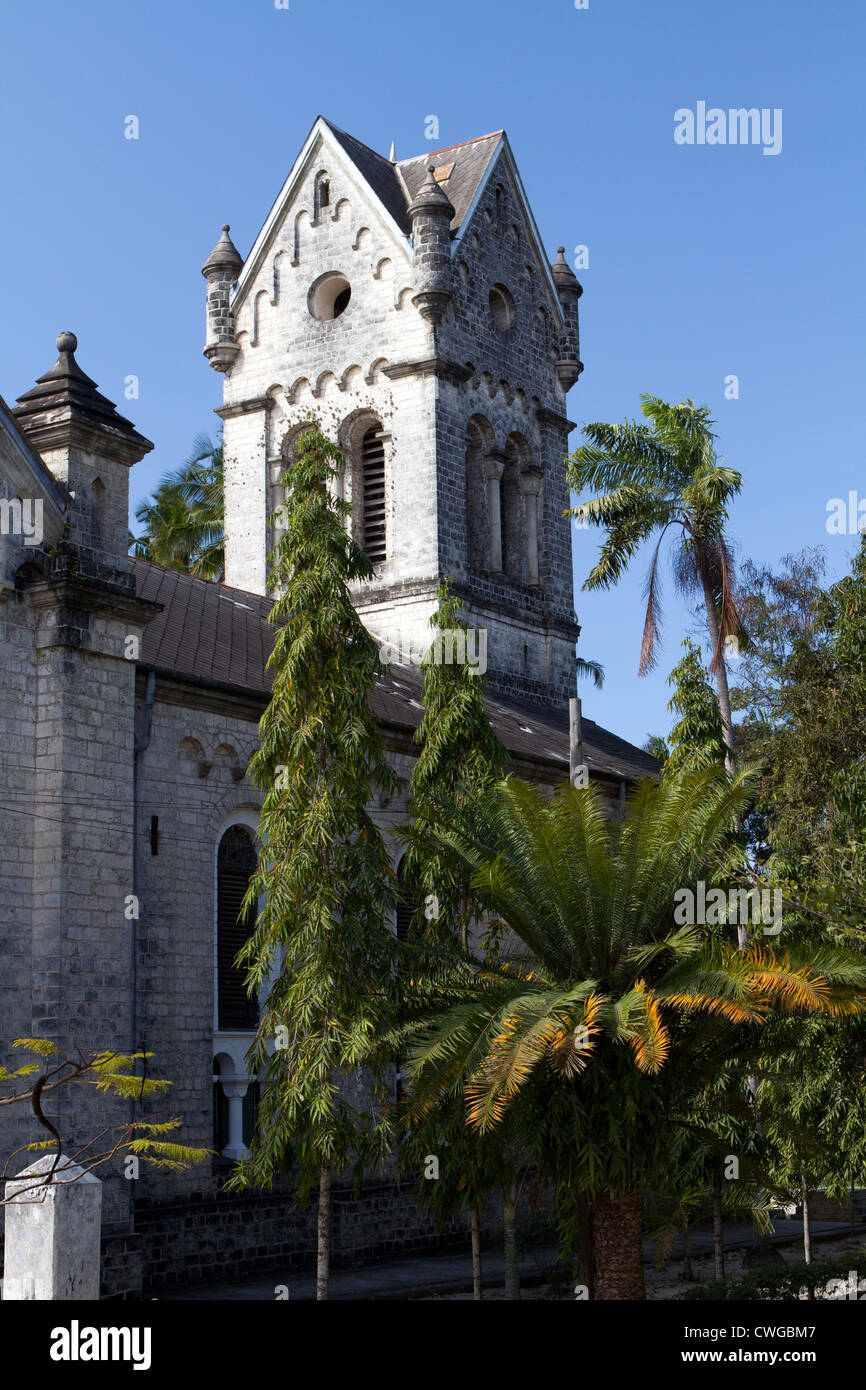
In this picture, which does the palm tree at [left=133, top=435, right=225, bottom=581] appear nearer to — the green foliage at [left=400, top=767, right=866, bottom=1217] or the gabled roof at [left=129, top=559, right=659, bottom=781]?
the gabled roof at [left=129, top=559, right=659, bottom=781]

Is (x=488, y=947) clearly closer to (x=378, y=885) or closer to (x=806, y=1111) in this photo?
(x=378, y=885)

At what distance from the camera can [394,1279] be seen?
2197 centimetres

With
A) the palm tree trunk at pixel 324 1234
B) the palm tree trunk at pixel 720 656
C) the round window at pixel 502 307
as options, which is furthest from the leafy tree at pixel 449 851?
the round window at pixel 502 307

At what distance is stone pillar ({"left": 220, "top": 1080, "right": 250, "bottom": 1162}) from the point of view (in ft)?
73.9

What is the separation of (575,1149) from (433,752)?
658 centimetres

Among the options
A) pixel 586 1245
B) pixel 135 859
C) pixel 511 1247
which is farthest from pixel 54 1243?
pixel 135 859

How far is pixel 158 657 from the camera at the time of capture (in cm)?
2295

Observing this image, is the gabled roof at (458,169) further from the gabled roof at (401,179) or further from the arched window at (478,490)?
the arched window at (478,490)

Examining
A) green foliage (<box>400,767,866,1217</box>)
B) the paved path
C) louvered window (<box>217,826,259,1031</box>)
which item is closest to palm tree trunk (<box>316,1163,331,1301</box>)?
the paved path

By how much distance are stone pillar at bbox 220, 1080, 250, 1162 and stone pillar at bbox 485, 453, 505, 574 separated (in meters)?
18.4

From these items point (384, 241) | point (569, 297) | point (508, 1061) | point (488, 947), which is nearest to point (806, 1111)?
point (488, 947)

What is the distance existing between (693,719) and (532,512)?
1565cm

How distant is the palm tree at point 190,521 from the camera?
156 ft

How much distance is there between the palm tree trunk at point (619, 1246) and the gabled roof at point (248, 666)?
32.4 feet
